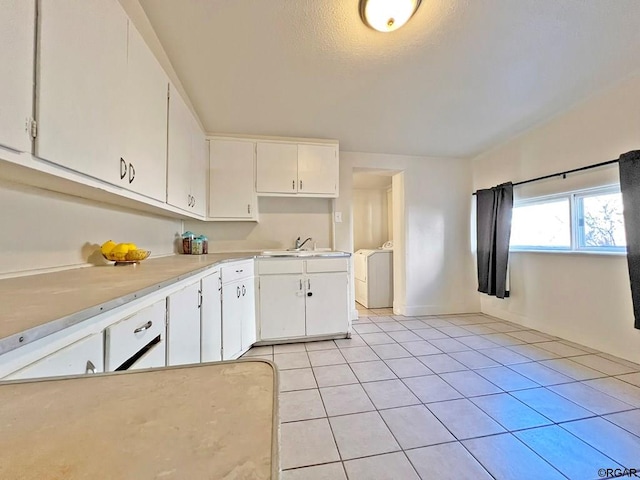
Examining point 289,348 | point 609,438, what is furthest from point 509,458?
point 289,348

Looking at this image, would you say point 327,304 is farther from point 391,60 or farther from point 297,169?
point 391,60

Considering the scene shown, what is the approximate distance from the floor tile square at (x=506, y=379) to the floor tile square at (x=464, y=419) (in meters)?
0.38

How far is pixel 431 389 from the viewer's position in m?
1.80

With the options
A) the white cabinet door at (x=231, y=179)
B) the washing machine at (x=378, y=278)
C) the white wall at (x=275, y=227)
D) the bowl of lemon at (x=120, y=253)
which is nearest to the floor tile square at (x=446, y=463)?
the bowl of lemon at (x=120, y=253)

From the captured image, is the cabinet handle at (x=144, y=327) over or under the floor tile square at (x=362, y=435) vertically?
over

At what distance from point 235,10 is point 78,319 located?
1717mm

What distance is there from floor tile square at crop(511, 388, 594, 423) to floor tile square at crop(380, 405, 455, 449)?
24.8 inches

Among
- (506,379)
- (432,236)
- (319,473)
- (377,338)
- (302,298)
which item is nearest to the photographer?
(319,473)

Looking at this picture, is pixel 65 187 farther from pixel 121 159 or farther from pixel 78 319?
pixel 78 319

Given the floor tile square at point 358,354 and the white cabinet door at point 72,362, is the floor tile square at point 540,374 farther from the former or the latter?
the white cabinet door at point 72,362

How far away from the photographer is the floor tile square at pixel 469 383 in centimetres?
176

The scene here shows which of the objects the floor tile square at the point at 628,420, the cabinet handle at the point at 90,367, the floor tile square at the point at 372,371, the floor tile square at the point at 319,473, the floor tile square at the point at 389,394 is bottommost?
the floor tile square at the point at 319,473

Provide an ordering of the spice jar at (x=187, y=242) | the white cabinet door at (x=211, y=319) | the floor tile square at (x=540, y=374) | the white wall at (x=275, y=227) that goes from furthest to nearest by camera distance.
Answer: the white wall at (x=275, y=227) < the spice jar at (x=187, y=242) < the floor tile square at (x=540, y=374) < the white cabinet door at (x=211, y=319)

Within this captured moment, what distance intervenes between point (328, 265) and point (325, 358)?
2.77 ft
